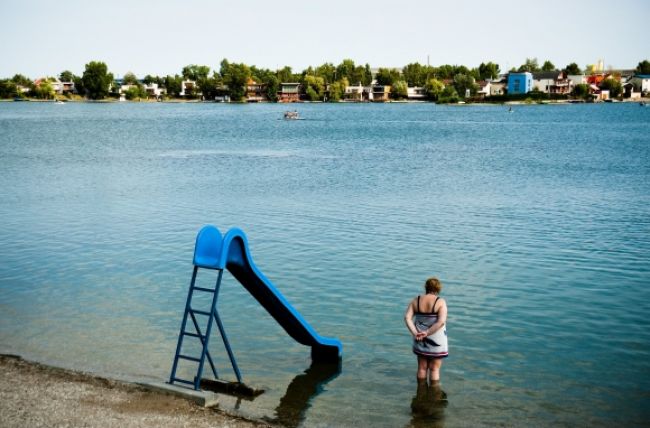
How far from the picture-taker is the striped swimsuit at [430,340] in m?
11.7

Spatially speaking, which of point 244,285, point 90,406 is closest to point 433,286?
point 244,285

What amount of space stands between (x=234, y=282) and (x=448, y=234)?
10.6 m

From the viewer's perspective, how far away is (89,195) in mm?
38750

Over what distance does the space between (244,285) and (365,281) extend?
837cm

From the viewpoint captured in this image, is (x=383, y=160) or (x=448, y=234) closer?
(x=448, y=234)

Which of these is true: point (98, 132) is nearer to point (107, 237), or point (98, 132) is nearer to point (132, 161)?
point (132, 161)

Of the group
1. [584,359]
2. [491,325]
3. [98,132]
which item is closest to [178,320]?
[491,325]

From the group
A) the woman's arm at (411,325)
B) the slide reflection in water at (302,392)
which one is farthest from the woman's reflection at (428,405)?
the slide reflection in water at (302,392)

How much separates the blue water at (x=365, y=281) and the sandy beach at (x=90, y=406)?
1.34m

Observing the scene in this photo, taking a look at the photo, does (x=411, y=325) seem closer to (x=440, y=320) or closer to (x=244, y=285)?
(x=440, y=320)

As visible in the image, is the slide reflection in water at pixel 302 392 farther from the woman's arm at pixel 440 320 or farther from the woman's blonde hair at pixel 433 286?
the woman's blonde hair at pixel 433 286

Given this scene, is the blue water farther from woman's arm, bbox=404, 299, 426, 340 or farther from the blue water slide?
woman's arm, bbox=404, 299, 426, 340

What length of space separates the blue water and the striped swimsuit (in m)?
1.07

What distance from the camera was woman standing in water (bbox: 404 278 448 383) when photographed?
1159 cm
